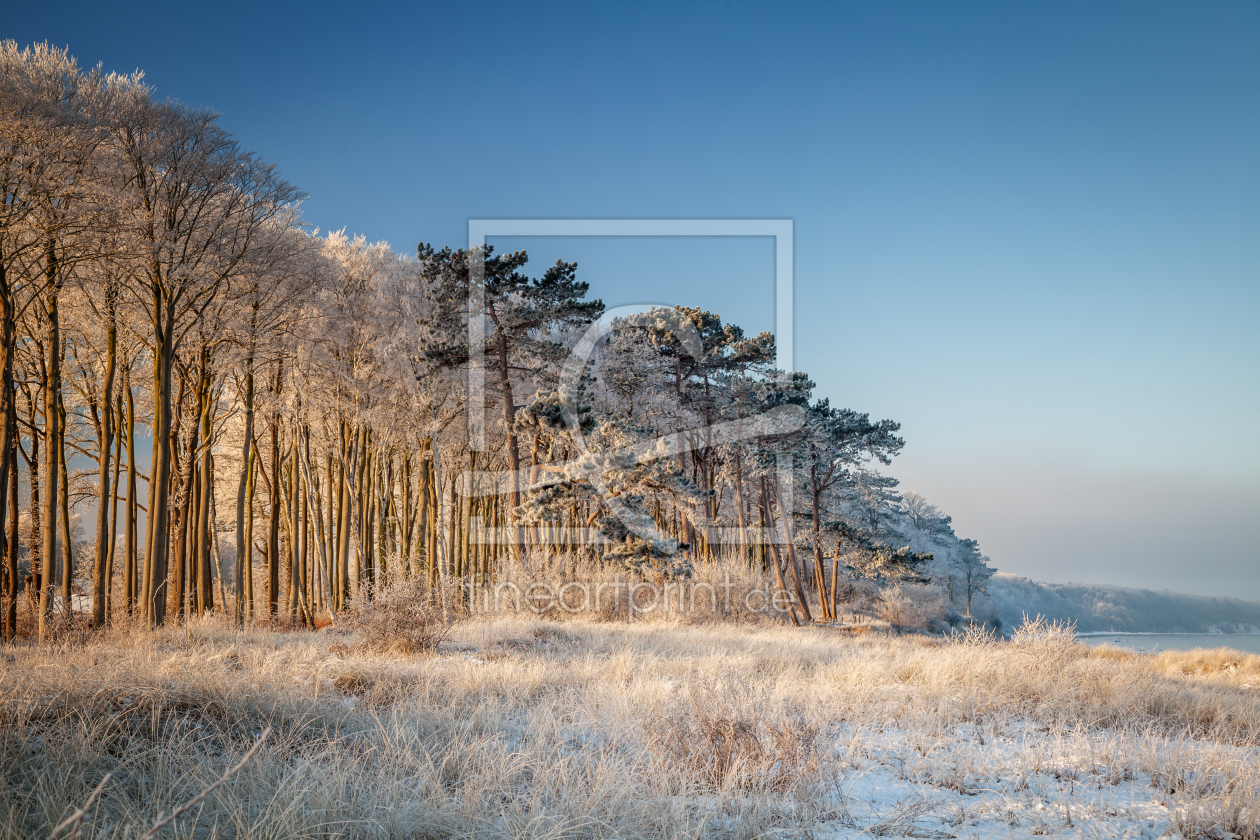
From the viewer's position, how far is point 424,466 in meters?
18.9

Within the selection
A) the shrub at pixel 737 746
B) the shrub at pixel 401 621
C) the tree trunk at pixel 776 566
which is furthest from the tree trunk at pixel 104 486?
the tree trunk at pixel 776 566

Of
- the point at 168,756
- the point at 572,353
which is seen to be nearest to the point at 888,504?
the point at 572,353

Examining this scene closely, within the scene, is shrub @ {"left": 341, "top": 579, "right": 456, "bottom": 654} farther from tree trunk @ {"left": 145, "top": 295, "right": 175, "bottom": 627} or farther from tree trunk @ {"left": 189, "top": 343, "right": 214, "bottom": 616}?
tree trunk @ {"left": 189, "top": 343, "right": 214, "bottom": 616}

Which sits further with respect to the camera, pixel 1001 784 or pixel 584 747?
pixel 584 747

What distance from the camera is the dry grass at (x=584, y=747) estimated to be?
10.3 feet

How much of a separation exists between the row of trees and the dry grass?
619 centimetres

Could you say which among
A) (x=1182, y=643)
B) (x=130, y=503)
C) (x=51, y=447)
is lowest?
Result: (x=1182, y=643)

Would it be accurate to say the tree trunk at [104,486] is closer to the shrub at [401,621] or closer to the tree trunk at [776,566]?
the shrub at [401,621]

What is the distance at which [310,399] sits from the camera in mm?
15203

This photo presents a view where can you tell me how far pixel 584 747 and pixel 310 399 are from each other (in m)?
13.3

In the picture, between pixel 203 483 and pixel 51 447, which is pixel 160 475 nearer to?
pixel 51 447

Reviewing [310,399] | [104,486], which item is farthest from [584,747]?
[310,399]

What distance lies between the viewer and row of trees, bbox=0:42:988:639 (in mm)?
9992

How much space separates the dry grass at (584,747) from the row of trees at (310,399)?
20.3 feet
